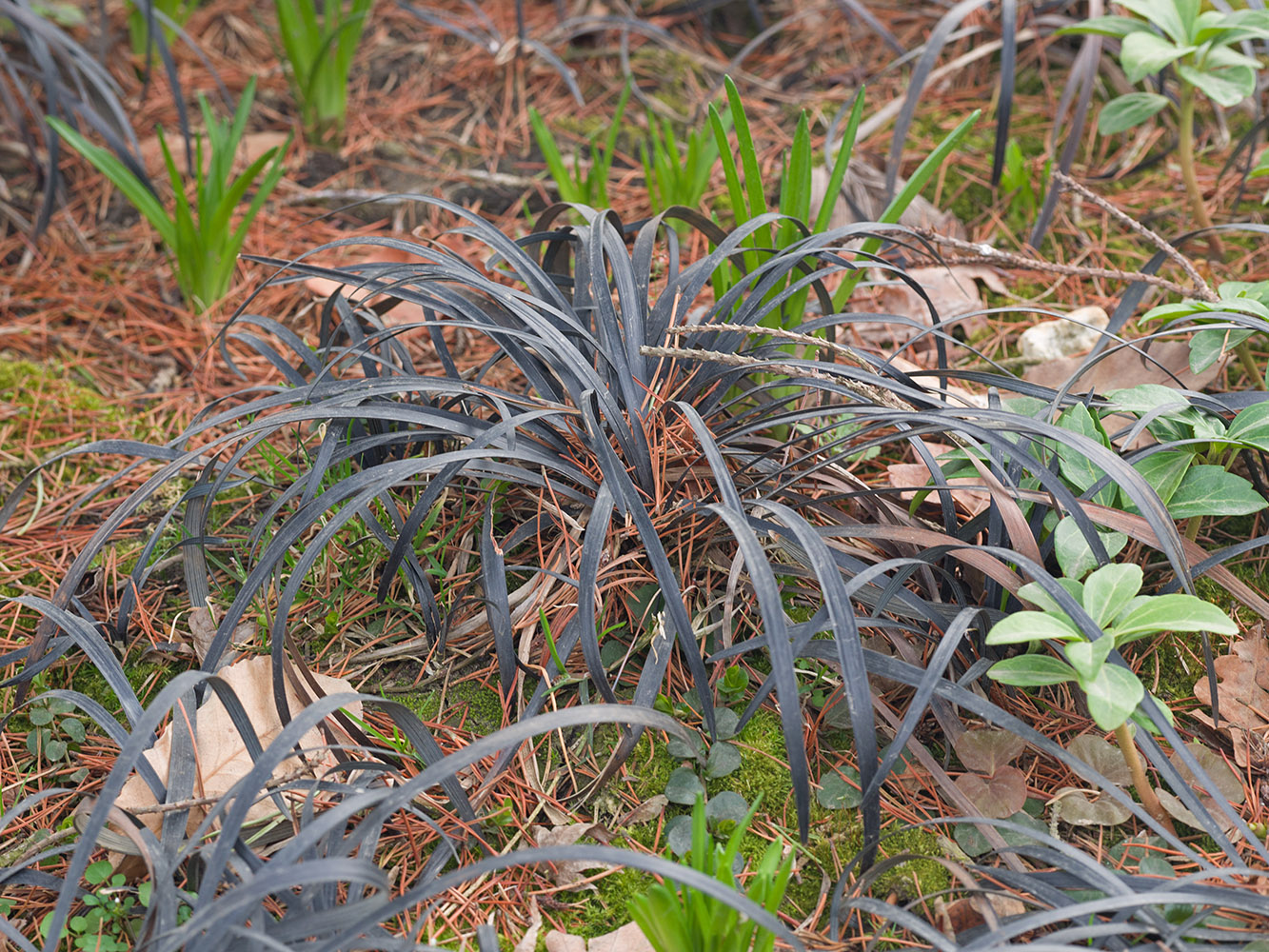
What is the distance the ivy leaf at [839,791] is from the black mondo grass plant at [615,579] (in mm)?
52

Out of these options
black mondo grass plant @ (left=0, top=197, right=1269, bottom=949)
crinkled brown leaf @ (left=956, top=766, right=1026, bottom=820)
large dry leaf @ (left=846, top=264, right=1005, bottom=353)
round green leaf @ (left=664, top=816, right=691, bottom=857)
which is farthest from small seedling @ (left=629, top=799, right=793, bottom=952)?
large dry leaf @ (left=846, top=264, right=1005, bottom=353)

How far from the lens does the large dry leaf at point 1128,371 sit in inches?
66.7

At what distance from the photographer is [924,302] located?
203cm

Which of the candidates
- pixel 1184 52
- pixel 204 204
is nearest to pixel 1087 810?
pixel 1184 52

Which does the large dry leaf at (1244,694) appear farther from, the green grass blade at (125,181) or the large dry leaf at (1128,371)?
the green grass blade at (125,181)

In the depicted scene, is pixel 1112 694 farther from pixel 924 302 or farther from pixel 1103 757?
pixel 924 302

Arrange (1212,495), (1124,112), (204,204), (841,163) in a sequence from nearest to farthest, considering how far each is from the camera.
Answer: (1212,495)
(841,163)
(1124,112)
(204,204)

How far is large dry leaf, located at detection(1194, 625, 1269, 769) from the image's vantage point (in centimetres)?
128

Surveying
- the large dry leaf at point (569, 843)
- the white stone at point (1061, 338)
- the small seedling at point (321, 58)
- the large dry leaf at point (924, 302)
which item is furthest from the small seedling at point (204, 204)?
the white stone at point (1061, 338)

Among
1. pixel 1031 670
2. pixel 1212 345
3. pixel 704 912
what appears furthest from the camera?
pixel 1212 345

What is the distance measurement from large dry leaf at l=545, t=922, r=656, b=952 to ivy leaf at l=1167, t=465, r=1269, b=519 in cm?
94

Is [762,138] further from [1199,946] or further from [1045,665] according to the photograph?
[1199,946]

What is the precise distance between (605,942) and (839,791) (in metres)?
0.36

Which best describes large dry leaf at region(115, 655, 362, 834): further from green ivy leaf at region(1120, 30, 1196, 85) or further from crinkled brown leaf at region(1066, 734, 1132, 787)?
green ivy leaf at region(1120, 30, 1196, 85)
